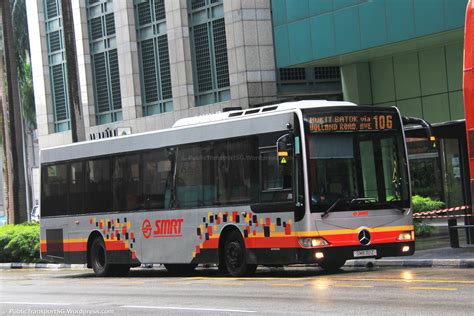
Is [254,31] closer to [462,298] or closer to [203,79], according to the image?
[203,79]

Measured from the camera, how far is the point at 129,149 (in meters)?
23.9

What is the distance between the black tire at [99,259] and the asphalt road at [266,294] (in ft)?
5.13

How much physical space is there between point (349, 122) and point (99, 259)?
8.53 m

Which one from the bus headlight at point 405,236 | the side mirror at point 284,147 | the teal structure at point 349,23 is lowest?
the bus headlight at point 405,236

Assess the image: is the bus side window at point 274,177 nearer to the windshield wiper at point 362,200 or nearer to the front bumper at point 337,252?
the front bumper at point 337,252

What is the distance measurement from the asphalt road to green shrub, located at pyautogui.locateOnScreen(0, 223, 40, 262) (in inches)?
448

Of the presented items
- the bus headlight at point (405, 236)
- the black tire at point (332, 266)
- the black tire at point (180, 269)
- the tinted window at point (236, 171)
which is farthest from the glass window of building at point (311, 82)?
the bus headlight at point (405, 236)

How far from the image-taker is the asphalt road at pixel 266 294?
13.5 metres

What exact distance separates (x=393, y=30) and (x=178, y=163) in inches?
511

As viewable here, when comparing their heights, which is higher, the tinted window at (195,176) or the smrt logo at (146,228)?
the tinted window at (195,176)

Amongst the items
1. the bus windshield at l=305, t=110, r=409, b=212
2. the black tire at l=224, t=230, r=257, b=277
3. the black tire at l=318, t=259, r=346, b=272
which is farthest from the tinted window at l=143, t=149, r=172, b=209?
the bus windshield at l=305, t=110, r=409, b=212

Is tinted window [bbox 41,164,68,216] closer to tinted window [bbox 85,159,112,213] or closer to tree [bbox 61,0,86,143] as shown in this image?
tinted window [bbox 85,159,112,213]

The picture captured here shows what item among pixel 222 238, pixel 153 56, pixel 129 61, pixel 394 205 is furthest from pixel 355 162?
pixel 129 61

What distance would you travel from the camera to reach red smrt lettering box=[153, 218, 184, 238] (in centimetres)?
2222
